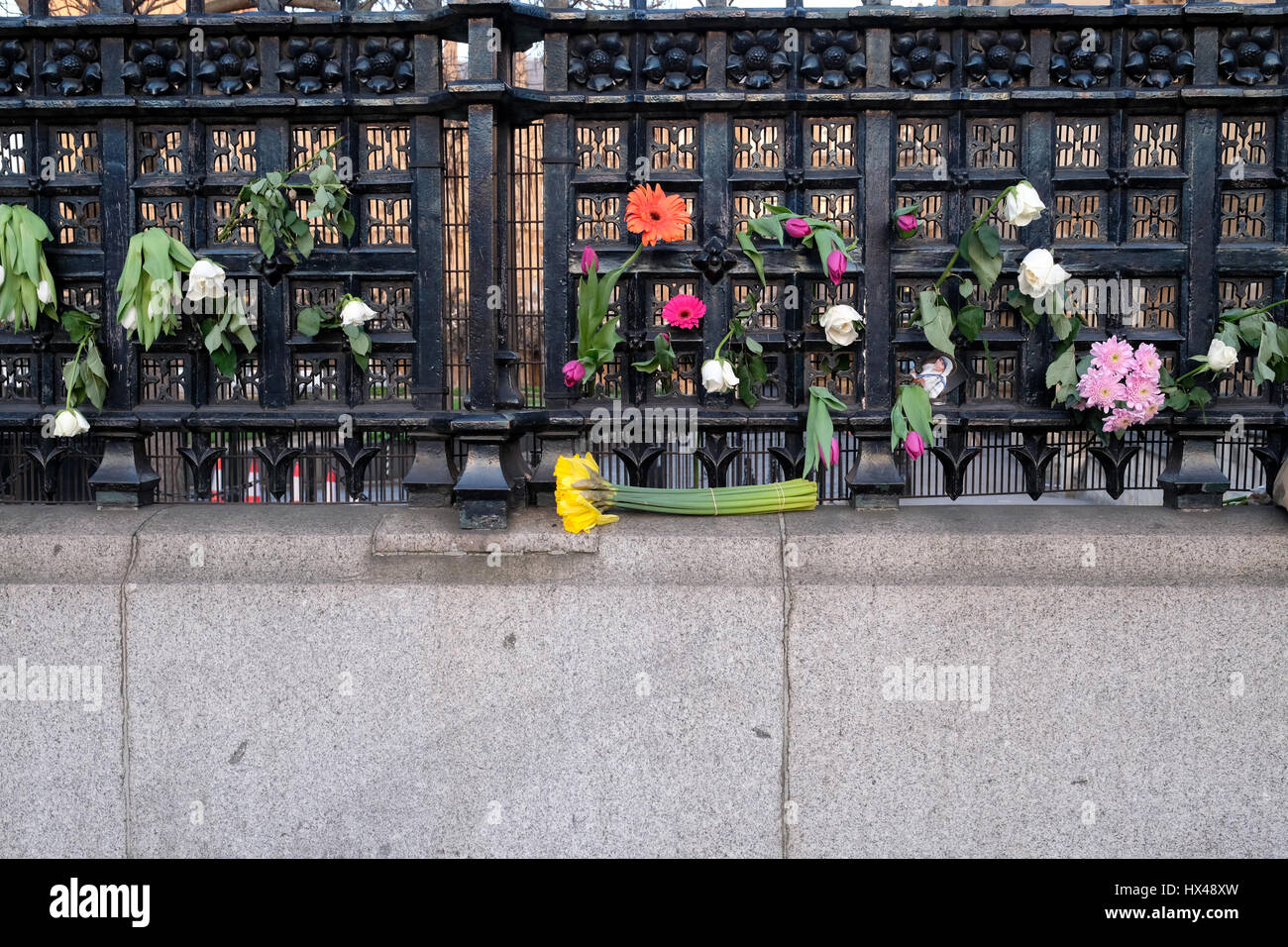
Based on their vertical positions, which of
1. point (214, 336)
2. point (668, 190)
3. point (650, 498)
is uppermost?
point (668, 190)

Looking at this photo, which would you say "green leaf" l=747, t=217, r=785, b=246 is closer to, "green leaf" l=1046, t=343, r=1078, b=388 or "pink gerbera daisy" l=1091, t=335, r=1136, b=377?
"green leaf" l=1046, t=343, r=1078, b=388

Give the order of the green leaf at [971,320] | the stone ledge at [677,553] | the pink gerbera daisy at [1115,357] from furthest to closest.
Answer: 1. the green leaf at [971,320]
2. the pink gerbera daisy at [1115,357]
3. the stone ledge at [677,553]

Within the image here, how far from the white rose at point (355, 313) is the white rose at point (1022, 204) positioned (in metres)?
2.72

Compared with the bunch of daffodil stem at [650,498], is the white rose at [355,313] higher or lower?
higher

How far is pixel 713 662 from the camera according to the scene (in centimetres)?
417

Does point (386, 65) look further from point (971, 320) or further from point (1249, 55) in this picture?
point (1249, 55)

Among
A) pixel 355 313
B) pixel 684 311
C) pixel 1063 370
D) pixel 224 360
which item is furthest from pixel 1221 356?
pixel 224 360

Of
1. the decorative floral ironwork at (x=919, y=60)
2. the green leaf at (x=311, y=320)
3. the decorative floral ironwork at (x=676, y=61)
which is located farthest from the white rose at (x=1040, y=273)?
the green leaf at (x=311, y=320)

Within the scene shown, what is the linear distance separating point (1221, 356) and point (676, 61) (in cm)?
259

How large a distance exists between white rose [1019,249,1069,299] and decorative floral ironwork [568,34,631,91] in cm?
187

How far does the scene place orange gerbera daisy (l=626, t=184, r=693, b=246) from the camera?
437 centimetres

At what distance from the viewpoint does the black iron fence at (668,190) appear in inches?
176

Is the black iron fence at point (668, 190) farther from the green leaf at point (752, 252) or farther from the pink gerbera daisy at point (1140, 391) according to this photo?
the pink gerbera daisy at point (1140, 391)

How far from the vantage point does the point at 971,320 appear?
4.46 m
